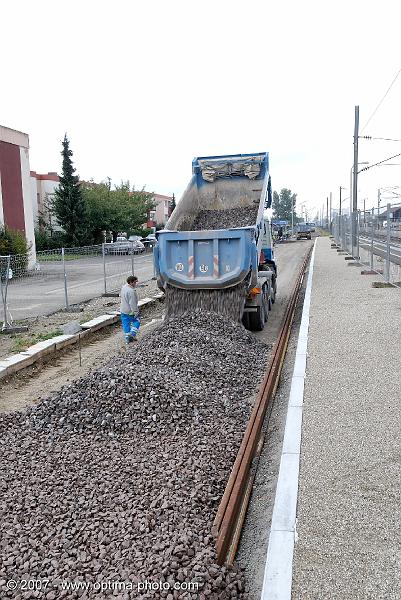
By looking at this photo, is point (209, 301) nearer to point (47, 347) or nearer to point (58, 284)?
point (47, 347)

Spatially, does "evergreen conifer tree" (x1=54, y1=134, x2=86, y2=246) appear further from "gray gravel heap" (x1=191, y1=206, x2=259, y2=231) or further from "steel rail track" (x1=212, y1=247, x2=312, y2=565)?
"steel rail track" (x1=212, y1=247, x2=312, y2=565)

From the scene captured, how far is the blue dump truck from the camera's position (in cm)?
985

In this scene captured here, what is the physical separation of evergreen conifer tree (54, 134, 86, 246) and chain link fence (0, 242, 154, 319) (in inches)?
940

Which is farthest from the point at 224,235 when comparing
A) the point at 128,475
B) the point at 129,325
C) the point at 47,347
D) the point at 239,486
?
the point at 239,486

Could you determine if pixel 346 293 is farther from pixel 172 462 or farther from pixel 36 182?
pixel 36 182

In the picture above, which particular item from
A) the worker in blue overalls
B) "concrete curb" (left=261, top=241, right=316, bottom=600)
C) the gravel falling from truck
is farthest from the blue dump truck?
"concrete curb" (left=261, top=241, right=316, bottom=600)

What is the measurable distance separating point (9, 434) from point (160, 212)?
282 ft

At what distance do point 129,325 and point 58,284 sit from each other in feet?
24.9

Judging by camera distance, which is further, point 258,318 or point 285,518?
point 258,318

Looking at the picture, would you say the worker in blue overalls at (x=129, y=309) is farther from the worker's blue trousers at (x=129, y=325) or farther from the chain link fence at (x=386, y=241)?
the chain link fence at (x=386, y=241)

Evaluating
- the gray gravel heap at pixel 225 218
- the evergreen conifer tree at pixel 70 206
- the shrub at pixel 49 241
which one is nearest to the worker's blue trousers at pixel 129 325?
the gray gravel heap at pixel 225 218

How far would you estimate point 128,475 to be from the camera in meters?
4.51

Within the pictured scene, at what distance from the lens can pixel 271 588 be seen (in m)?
2.99

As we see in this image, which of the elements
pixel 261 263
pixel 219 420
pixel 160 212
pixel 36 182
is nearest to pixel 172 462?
pixel 219 420
